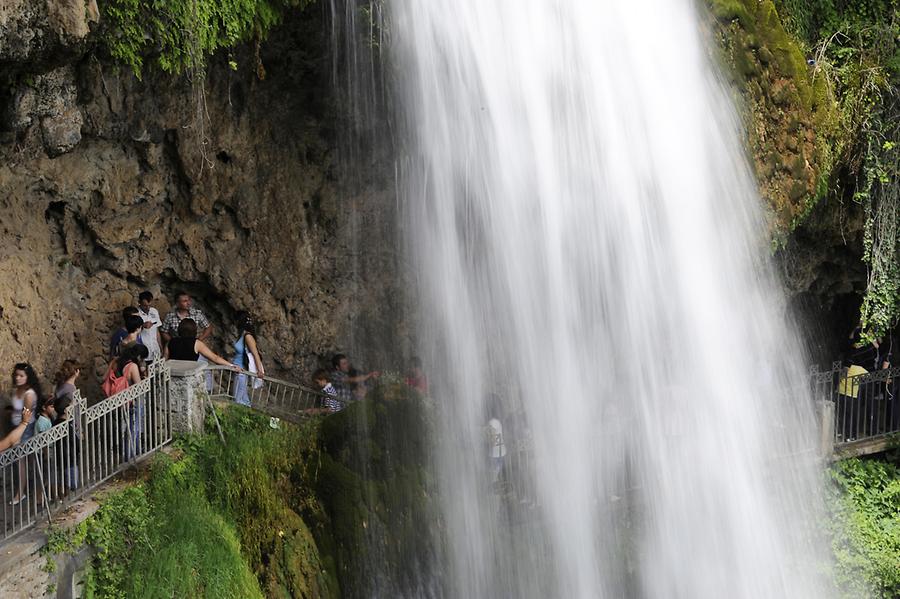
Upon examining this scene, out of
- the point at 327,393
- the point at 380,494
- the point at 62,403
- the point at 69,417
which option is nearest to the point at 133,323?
the point at 62,403

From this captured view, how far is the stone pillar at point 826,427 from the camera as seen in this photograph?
13352 millimetres

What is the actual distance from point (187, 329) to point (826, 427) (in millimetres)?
8600

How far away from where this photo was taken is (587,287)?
33.6 feet

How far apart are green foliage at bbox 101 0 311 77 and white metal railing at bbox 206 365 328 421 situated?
303cm

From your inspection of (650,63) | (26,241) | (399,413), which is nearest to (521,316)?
(399,413)

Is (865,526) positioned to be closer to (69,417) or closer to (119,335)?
(119,335)

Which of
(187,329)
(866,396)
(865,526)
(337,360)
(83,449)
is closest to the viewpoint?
(83,449)

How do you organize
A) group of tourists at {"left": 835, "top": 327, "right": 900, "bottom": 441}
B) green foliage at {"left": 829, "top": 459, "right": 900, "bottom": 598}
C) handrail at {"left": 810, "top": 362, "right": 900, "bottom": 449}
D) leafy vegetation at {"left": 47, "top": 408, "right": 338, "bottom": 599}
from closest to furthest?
1. leafy vegetation at {"left": 47, "top": 408, "right": 338, "bottom": 599}
2. green foliage at {"left": 829, "top": 459, "right": 900, "bottom": 598}
3. handrail at {"left": 810, "top": 362, "right": 900, "bottom": 449}
4. group of tourists at {"left": 835, "top": 327, "right": 900, "bottom": 441}

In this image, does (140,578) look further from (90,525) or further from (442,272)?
(442,272)

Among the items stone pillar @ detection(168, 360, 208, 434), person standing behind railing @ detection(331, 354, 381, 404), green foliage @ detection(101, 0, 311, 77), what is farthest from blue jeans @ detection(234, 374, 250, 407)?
green foliage @ detection(101, 0, 311, 77)

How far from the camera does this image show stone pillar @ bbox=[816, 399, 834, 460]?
1335cm

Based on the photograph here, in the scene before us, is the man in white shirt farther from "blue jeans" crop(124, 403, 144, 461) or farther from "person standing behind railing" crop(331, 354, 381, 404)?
"person standing behind railing" crop(331, 354, 381, 404)

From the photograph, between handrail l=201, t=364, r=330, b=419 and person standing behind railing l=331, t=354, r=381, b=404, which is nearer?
handrail l=201, t=364, r=330, b=419

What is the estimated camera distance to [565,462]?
1057 cm
